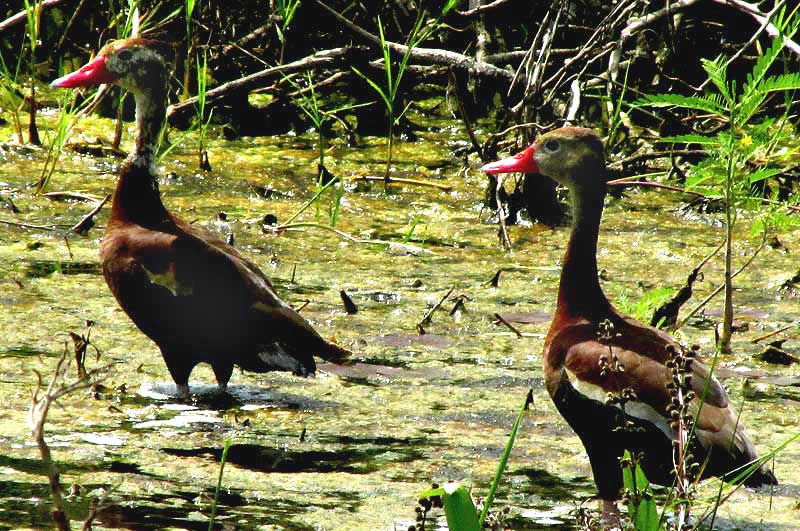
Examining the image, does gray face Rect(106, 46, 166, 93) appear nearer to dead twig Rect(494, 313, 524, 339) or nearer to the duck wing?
the duck wing

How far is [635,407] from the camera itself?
3.78 metres

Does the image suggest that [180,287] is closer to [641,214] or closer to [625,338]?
[625,338]

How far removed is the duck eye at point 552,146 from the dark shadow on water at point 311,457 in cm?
124

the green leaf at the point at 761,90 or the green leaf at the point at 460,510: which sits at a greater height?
the green leaf at the point at 761,90

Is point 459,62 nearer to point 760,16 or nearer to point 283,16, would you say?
point 283,16

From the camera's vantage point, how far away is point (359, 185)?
776 centimetres

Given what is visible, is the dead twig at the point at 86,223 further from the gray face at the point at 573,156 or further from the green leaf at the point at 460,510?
the green leaf at the point at 460,510

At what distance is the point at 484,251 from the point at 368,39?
169 centimetres

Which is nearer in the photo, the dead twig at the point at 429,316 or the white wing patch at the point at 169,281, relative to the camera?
the white wing patch at the point at 169,281

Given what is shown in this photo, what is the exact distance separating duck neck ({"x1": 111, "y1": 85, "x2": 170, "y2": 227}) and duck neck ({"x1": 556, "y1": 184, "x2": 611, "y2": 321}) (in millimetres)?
1643

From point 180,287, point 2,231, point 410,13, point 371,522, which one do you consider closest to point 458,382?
point 180,287

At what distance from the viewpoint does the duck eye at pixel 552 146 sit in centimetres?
479

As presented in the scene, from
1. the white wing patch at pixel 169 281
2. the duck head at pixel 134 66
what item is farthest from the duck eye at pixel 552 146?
the duck head at pixel 134 66

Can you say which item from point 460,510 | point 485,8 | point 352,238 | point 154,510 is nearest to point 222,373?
point 154,510
